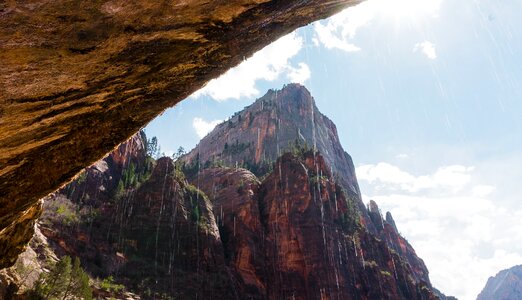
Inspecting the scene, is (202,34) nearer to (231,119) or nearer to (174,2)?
(174,2)

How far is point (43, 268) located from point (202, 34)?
34.9 metres

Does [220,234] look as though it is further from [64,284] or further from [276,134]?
[276,134]

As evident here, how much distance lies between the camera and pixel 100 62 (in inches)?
165

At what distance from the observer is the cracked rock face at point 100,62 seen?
320 cm

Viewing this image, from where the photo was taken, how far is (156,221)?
177 feet

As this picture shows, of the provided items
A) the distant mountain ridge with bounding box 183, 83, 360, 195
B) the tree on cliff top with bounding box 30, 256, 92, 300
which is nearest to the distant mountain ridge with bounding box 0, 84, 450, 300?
the tree on cliff top with bounding box 30, 256, 92, 300

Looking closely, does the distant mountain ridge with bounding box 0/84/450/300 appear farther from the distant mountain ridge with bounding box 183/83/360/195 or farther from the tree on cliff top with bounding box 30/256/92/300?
the distant mountain ridge with bounding box 183/83/360/195

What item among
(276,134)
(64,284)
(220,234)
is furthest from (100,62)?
(276,134)

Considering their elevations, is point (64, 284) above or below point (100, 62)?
above

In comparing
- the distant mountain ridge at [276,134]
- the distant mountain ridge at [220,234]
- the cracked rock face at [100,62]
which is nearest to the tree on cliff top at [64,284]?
the distant mountain ridge at [220,234]

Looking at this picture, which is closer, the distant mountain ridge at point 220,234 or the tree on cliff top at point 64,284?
the tree on cliff top at point 64,284

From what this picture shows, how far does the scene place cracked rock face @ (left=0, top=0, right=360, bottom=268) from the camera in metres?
3.20

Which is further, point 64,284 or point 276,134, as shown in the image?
point 276,134

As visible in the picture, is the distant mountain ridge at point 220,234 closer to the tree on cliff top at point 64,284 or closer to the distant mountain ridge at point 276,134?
the tree on cliff top at point 64,284
